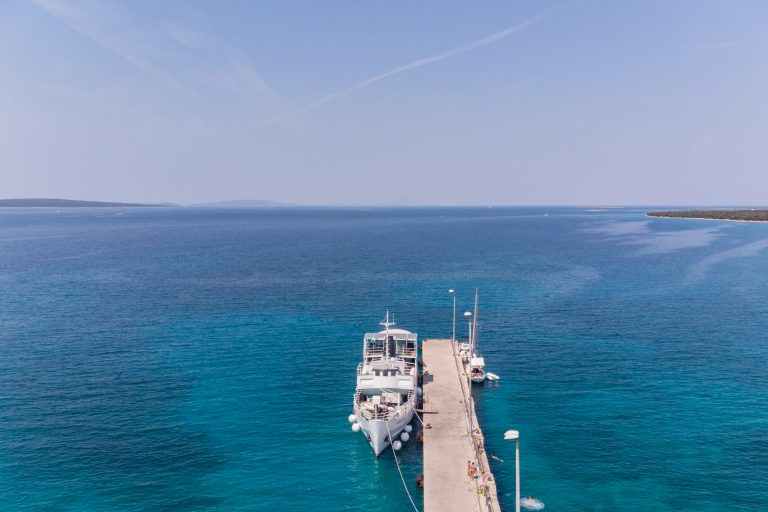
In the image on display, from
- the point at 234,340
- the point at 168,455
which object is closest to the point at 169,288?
the point at 234,340

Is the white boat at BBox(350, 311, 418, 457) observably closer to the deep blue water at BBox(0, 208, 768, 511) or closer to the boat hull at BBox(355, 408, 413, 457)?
the boat hull at BBox(355, 408, 413, 457)

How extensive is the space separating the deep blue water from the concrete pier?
2.93 meters

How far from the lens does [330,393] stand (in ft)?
216

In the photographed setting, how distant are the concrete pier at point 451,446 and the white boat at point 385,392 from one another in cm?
284

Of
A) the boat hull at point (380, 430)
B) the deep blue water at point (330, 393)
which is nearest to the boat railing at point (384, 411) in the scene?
the boat hull at point (380, 430)

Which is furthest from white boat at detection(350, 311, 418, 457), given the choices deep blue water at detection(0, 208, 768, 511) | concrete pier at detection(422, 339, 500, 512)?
concrete pier at detection(422, 339, 500, 512)

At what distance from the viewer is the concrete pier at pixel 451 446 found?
42.3 metres

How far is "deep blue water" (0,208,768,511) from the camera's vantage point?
46.4 m

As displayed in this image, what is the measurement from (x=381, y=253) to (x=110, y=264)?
92.3 metres

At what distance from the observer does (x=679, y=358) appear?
252ft

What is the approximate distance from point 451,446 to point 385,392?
1081 cm

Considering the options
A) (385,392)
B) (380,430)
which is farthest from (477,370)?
(380,430)

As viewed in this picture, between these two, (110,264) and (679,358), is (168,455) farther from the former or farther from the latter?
(110,264)

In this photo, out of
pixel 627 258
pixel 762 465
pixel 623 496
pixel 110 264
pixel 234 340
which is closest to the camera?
pixel 623 496
